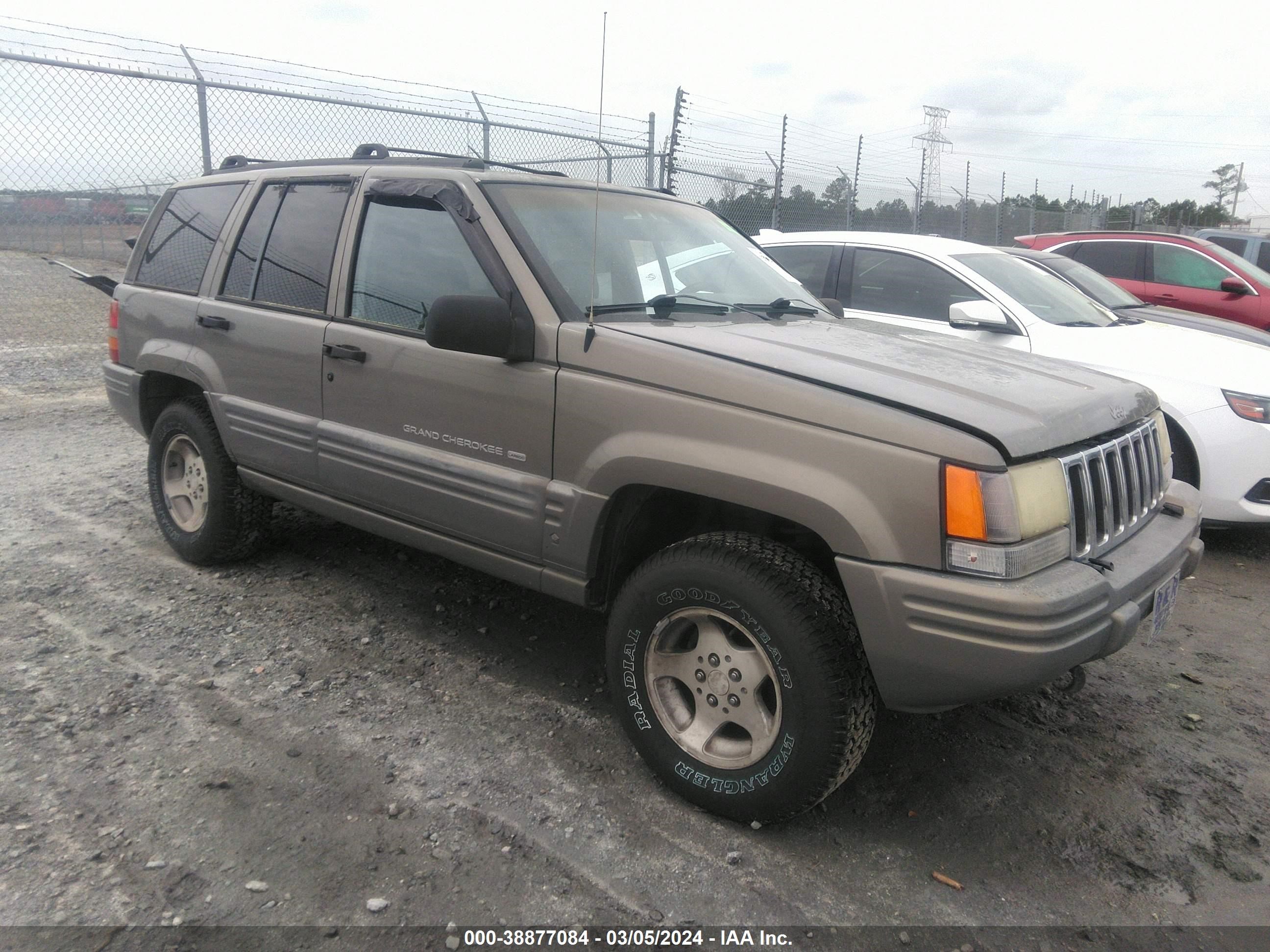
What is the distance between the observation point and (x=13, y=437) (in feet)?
22.2

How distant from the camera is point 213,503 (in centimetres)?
430

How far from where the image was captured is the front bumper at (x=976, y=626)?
221 centimetres

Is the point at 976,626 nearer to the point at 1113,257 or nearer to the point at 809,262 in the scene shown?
the point at 809,262

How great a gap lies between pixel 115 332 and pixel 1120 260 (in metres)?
9.05

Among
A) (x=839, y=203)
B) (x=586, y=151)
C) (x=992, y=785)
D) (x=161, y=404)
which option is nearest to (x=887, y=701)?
(x=992, y=785)

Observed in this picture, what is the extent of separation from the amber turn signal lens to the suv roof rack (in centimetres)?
212

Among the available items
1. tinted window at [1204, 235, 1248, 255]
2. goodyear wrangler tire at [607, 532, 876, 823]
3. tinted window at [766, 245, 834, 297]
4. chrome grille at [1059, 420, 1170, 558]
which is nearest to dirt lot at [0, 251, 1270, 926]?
goodyear wrangler tire at [607, 532, 876, 823]

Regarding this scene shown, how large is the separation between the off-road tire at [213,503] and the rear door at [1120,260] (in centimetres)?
830

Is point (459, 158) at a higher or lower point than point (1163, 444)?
higher

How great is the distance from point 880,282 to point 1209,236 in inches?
410

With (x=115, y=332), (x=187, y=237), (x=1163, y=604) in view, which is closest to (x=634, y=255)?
(x=1163, y=604)

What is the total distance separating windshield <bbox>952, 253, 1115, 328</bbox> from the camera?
5.82 m

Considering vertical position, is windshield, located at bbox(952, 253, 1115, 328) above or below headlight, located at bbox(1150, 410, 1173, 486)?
above

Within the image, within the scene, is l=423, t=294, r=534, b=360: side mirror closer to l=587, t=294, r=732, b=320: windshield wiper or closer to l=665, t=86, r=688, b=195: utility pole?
A: l=587, t=294, r=732, b=320: windshield wiper
